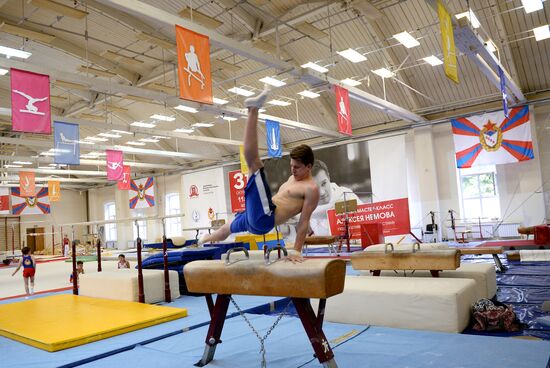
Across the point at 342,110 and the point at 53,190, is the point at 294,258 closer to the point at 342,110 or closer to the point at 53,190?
the point at 342,110

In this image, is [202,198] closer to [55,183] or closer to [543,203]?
[55,183]

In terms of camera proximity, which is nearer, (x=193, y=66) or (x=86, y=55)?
(x=193, y=66)

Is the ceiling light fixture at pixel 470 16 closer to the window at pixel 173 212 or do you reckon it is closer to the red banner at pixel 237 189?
the red banner at pixel 237 189

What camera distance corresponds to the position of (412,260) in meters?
4.97

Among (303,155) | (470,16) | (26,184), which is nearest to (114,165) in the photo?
(26,184)

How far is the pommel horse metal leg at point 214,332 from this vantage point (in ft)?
10.8

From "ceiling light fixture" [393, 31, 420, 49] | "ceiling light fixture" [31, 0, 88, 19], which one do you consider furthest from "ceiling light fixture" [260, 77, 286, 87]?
"ceiling light fixture" [31, 0, 88, 19]

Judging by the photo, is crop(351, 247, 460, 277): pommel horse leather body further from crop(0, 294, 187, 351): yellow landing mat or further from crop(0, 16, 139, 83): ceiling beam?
crop(0, 16, 139, 83): ceiling beam

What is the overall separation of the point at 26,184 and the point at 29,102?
10.6 m

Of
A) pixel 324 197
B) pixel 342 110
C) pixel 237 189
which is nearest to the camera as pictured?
pixel 342 110

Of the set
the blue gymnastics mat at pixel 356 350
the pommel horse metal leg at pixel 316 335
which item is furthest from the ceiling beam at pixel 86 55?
the pommel horse metal leg at pixel 316 335

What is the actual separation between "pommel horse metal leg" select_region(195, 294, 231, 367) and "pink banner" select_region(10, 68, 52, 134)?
5.45 meters

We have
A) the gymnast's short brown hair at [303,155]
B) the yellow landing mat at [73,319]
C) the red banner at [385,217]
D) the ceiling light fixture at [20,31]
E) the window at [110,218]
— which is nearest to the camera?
the gymnast's short brown hair at [303,155]

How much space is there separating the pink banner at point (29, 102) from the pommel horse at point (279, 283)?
17.3 feet
